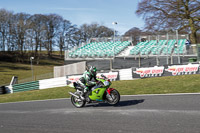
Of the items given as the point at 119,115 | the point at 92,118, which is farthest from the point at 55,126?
the point at 119,115

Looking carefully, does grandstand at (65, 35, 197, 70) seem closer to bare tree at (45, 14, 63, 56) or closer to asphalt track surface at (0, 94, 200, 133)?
asphalt track surface at (0, 94, 200, 133)

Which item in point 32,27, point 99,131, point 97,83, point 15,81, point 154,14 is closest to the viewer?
point 99,131

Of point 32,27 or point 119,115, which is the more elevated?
point 32,27

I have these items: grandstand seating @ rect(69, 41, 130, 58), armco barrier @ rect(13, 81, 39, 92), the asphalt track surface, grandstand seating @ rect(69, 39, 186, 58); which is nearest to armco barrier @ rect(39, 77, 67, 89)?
armco barrier @ rect(13, 81, 39, 92)

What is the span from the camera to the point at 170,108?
7.81 meters

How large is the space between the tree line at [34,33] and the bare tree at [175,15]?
3162cm

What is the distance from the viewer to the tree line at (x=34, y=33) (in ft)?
228

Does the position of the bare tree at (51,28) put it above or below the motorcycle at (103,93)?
above

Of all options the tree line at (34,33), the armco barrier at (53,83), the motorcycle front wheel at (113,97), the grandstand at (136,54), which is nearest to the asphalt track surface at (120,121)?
the motorcycle front wheel at (113,97)

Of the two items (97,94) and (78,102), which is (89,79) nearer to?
(97,94)

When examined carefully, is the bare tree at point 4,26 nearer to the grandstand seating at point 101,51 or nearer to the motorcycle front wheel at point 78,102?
the grandstand seating at point 101,51

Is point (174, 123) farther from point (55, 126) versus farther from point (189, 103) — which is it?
point (55, 126)

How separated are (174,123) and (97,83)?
12.3 feet

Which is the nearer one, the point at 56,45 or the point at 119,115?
the point at 119,115
